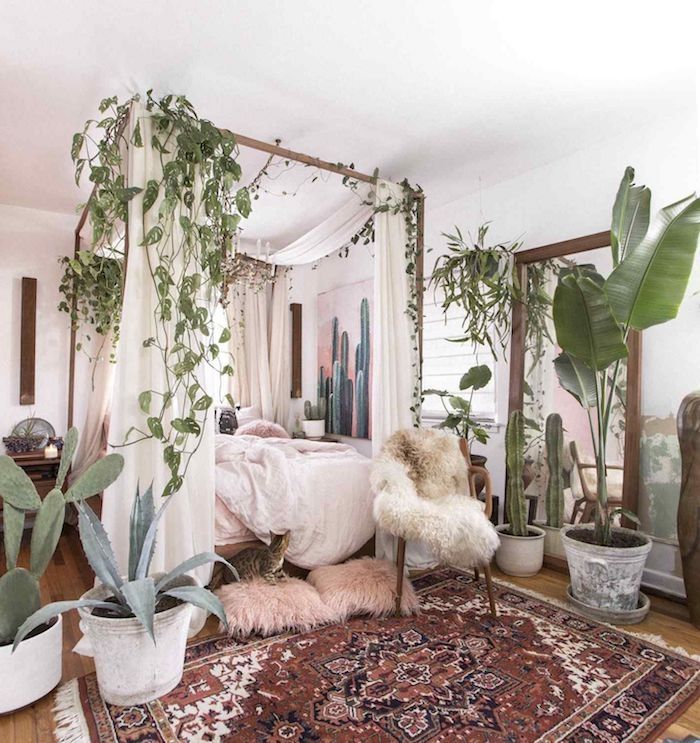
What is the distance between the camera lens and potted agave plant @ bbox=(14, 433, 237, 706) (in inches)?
70.7

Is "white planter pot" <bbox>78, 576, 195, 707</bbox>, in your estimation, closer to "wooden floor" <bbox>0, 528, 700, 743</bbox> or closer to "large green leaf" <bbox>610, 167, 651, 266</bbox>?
"wooden floor" <bbox>0, 528, 700, 743</bbox>

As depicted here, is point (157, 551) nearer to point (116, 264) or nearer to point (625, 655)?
point (625, 655)

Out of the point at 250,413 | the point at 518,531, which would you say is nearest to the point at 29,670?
the point at 518,531

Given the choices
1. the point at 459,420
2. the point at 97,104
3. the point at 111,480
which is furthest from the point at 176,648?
the point at 97,104

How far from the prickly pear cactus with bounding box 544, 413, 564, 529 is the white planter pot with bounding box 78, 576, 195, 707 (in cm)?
241

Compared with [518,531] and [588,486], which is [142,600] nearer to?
[518,531]

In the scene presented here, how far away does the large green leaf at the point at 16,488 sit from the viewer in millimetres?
1901

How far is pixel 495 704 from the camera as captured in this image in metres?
1.89

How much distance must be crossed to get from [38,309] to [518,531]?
4020mm

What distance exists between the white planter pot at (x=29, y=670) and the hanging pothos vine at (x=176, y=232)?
680mm

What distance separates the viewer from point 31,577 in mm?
1931

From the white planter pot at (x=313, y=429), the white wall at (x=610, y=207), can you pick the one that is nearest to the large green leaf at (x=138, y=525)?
the white wall at (x=610, y=207)

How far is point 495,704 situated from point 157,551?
1505mm

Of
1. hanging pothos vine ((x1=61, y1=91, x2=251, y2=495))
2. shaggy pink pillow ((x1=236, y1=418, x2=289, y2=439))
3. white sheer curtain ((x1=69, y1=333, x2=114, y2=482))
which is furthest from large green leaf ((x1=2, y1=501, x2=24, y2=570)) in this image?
shaggy pink pillow ((x1=236, y1=418, x2=289, y2=439))
